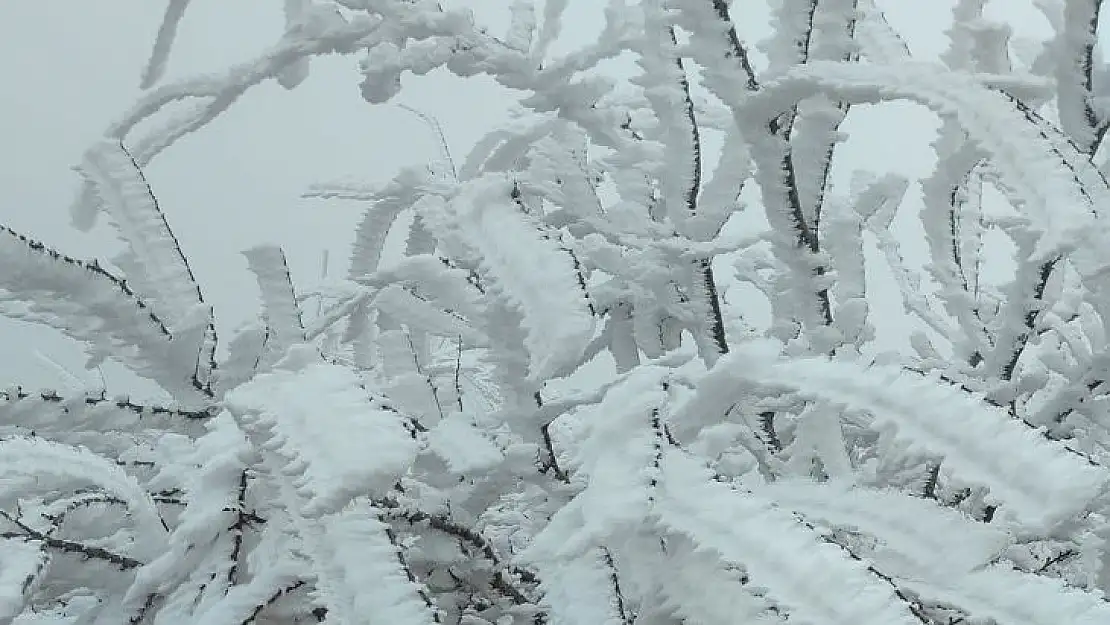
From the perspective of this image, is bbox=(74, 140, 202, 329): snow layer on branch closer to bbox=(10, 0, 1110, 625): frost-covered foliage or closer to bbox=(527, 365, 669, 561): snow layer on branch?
bbox=(10, 0, 1110, 625): frost-covered foliage

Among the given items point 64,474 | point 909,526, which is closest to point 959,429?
point 909,526

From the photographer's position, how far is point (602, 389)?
328 millimetres

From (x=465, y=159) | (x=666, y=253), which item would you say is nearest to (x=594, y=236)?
(x=666, y=253)

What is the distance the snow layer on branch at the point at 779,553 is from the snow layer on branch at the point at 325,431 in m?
0.08

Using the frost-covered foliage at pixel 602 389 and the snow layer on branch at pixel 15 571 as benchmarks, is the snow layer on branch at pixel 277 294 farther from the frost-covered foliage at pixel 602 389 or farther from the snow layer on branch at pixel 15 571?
the snow layer on branch at pixel 15 571

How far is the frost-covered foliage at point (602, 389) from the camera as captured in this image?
23 centimetres

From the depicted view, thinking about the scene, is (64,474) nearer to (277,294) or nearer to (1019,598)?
(277,294)

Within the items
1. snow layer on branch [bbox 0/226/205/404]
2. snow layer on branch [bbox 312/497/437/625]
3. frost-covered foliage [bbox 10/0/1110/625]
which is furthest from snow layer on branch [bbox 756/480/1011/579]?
snow layer on branch [bbox 0/226/205/404]

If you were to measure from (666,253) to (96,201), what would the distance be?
27cm

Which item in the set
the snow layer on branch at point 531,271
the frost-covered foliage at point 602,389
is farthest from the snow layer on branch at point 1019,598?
the snow layer on branch at point 531,271

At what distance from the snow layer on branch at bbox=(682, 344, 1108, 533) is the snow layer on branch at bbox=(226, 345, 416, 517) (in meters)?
0.12

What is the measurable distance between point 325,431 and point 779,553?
11 cm

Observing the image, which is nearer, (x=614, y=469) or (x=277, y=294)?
(x=614, y=469)

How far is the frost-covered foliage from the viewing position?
23 cm
